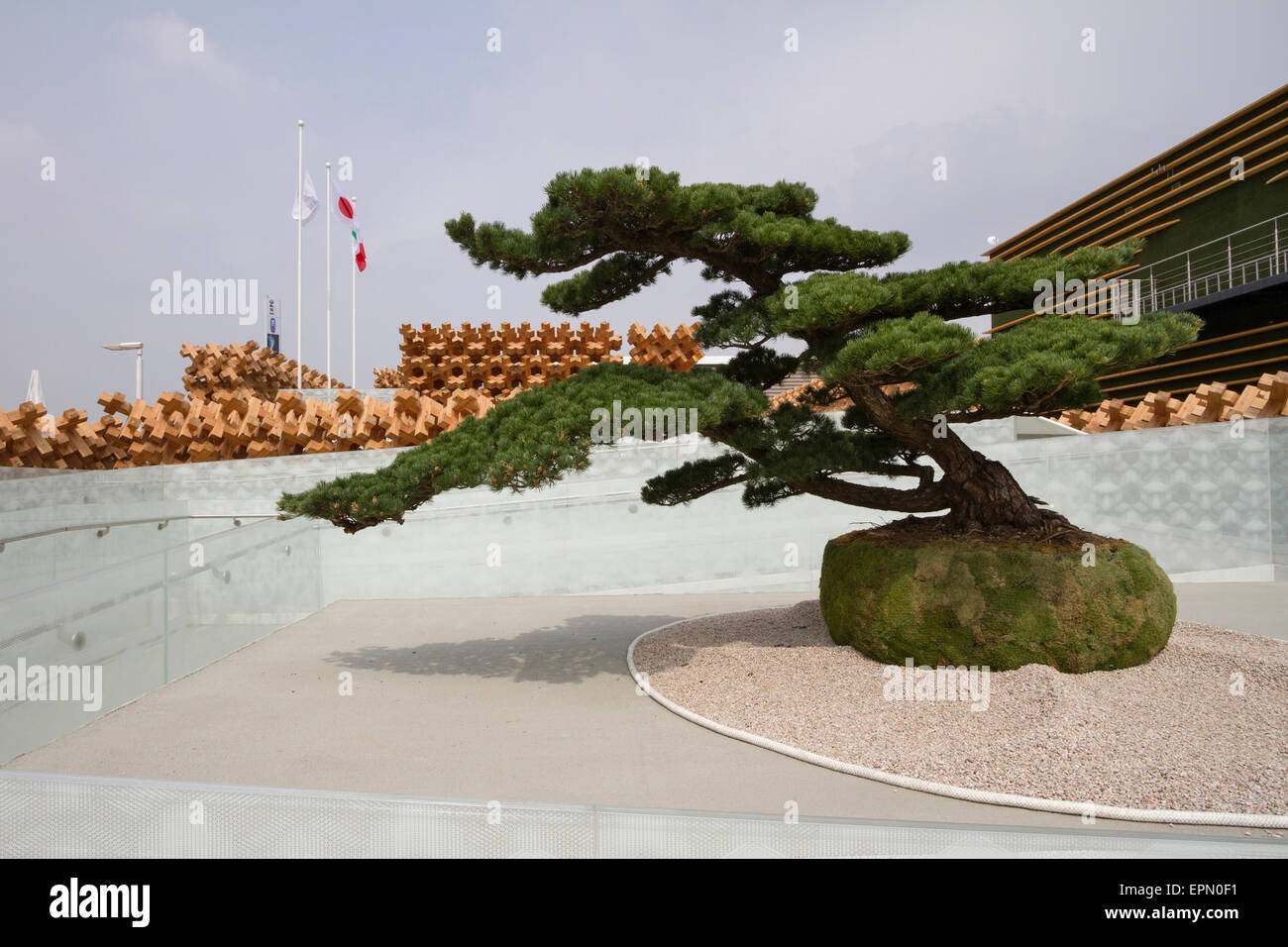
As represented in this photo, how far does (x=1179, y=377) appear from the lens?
16.9 meters

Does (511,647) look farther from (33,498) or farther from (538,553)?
(33,498)

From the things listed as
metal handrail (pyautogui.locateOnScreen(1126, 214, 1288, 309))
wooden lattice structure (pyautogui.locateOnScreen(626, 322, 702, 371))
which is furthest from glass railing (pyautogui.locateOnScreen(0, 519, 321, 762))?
metal handrail (pyautogui.locateOnScreen(1126, 214, 1288, 309))

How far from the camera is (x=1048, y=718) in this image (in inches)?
177

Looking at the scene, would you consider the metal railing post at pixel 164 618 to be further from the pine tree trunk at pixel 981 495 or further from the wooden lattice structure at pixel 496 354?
the wooden lattice structure at pixel 496 354

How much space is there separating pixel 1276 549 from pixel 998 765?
9661mm

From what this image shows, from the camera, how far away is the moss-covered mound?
5277 millimetres

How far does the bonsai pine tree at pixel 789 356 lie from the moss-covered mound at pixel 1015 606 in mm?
334

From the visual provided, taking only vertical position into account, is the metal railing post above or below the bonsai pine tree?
below

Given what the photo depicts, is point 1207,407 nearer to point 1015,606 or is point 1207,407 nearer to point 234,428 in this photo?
point 1015,606

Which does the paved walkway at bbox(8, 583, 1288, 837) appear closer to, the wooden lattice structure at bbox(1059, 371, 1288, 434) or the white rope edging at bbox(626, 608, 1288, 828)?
the white rope edging at bbox(626, 608, 1288, 828)

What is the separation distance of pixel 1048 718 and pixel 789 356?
123 inches

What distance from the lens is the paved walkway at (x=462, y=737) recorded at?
3.81 metres

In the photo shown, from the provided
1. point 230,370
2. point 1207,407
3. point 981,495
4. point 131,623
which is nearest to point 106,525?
point 131,623

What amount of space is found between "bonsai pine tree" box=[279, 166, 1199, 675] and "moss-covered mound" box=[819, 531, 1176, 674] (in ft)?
1.10
